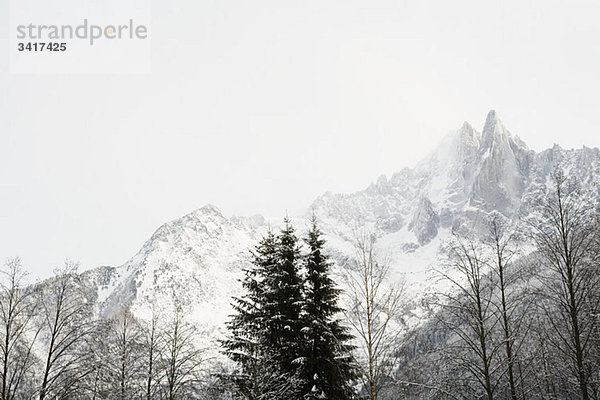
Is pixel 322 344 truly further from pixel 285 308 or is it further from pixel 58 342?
pixel 58 342

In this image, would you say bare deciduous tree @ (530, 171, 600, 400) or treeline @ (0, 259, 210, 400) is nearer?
bare deciduous tree @ (530, 171, 600, 400)

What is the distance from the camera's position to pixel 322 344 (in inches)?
683

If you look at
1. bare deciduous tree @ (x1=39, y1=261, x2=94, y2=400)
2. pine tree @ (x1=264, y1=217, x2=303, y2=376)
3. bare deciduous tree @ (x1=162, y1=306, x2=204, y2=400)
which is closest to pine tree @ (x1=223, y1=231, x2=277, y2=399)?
pine tree @ (x1=264, y1=217, x2=303, y2=376)

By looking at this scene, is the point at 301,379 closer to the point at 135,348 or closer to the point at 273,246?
the point at 273,246

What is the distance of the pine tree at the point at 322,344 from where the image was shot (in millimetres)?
16641

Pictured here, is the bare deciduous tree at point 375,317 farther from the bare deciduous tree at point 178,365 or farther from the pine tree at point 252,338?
the bare deciduous tree at point 178,365

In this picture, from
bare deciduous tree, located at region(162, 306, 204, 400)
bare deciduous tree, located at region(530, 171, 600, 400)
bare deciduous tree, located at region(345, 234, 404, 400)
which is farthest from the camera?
bare deciduous tree, located at region(162, 306, 204, 400)

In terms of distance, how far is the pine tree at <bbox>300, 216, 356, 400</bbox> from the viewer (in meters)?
16.6

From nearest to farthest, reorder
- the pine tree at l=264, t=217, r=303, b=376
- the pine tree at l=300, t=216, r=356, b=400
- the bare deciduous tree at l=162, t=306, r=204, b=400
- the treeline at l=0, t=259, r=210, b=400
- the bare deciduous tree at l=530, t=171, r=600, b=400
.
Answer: the bare deciduous tree at l=530, t=171, r=600, b=400
the treeline at l=0, t=259, r=210, b=400
the pine tree at l=300, t=216, r=356, b=400
the pine tree at l=264, t=217, r=303, b=376
the bare deciduous tree at l=162, t=306, r=204, b=400

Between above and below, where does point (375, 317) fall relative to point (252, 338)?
below

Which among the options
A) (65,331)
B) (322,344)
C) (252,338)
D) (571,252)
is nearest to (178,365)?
(252,338)

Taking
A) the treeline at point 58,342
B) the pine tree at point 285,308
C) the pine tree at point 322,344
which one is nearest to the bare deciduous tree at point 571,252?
the pine tree at point 322,344

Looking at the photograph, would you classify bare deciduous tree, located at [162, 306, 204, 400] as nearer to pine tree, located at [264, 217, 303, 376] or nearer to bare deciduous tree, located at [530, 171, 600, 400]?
pine tree, located at [264, 217, 303, 376]

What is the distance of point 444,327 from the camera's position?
1255 centimetres
